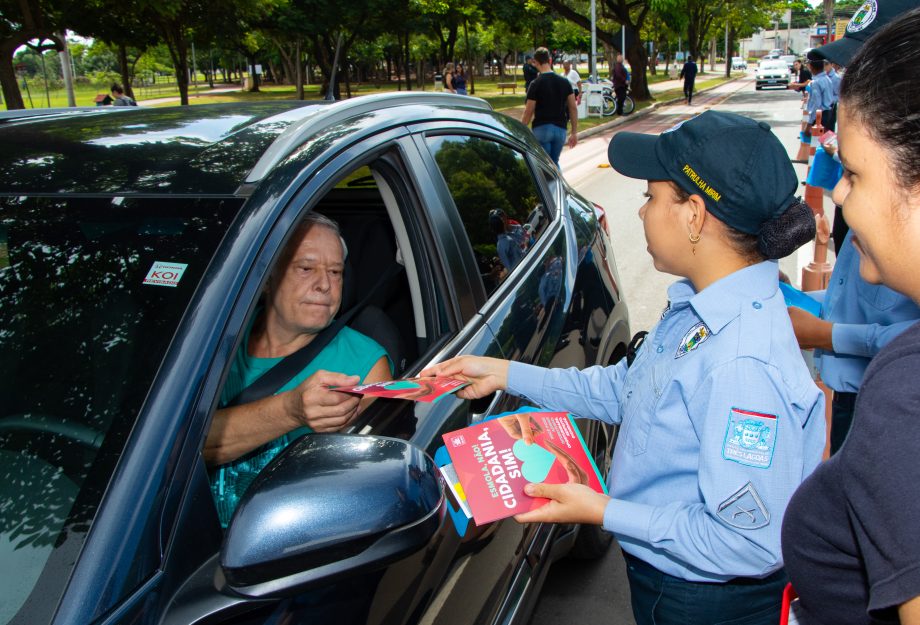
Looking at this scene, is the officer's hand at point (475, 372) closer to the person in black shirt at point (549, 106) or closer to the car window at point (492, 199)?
the car window at point (492, 199)

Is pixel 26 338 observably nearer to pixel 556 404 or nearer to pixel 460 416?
pixel 460 416

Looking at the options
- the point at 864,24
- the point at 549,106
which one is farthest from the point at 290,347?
the point at 549,106

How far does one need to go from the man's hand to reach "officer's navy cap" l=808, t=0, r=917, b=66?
0.84 m

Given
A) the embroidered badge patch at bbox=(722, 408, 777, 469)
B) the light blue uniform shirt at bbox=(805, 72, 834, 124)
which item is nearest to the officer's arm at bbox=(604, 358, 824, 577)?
the embroidered badge patch at bbox=(722, 408, 777, 469)

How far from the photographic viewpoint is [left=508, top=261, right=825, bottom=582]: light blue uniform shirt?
141 cm

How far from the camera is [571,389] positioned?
201cm

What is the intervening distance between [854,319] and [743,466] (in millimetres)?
1478

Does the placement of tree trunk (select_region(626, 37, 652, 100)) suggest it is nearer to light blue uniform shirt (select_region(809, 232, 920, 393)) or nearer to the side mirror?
light blue uniform shirt (select_region(809, 232, 920, 393))

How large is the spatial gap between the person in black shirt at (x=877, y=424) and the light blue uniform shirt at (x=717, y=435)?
33cm

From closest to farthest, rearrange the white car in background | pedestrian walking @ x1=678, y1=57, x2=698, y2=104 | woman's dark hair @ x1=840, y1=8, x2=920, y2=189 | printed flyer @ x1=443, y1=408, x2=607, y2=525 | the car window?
woman's dark hair @ x1=840, y1=8, x2=920, y2=189, printed flyer @ x1=443, y1=408, x2=607, y2=525, the car window, pedestrian walking @ x1=678, y1=57, x2=698, y2=104, the white car in background

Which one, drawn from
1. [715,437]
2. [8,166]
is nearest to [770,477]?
[715,437]

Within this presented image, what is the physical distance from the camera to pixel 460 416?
6.37 ft

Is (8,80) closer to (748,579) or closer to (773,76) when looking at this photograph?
(748,579)

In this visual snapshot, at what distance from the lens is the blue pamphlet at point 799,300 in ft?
8.44
